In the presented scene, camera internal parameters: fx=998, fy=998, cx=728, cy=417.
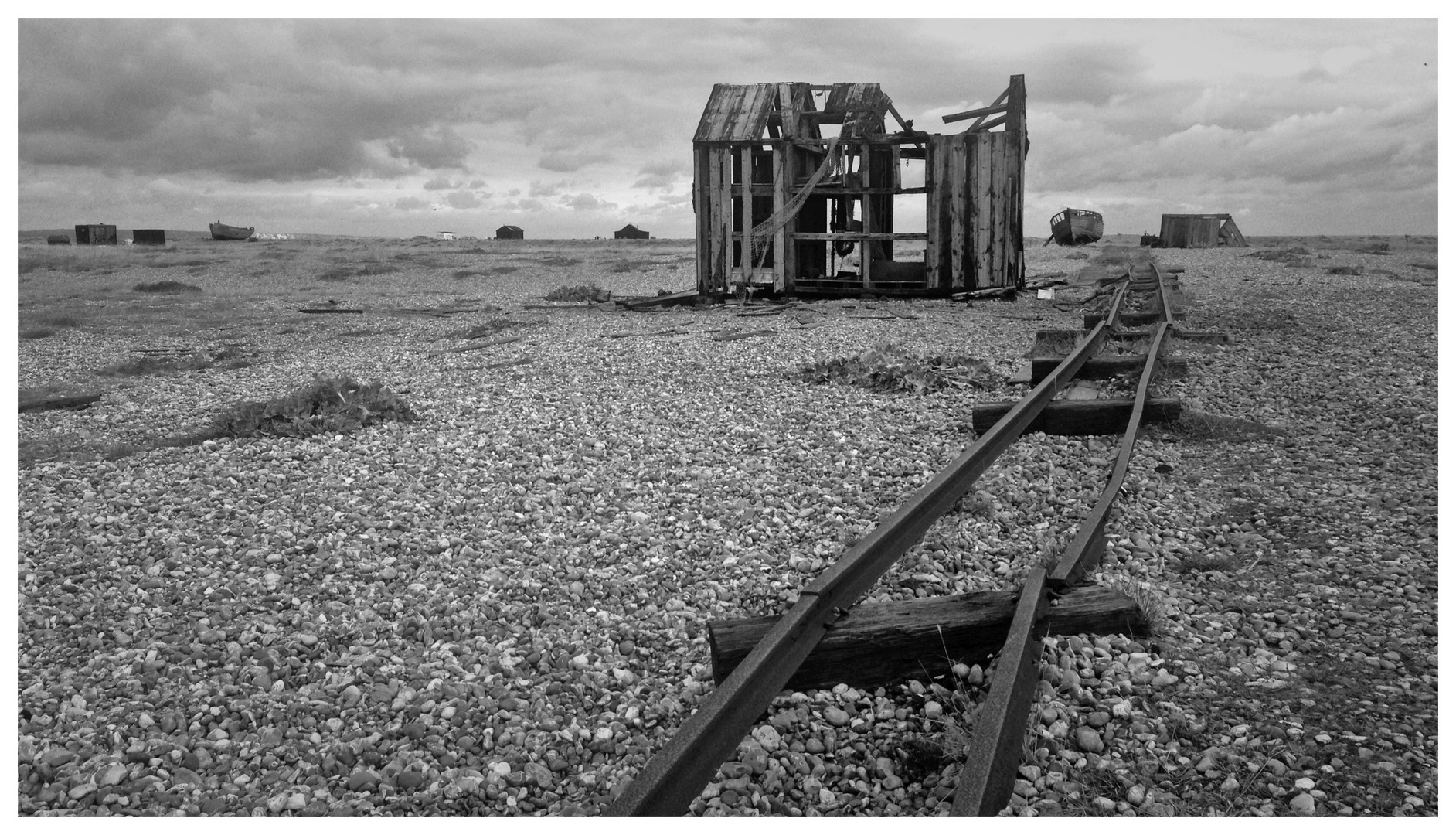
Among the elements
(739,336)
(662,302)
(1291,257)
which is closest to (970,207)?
(662,302)

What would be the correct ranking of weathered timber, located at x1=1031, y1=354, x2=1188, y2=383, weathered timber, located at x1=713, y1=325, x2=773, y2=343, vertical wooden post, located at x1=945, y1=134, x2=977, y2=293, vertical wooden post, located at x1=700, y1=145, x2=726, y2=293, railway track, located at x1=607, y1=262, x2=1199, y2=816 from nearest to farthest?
railway track, located at x1=607, y1=262, x2=1199, y2=816 → weathered timber, located at x1=1031, y1=354, x2=1188, y2=383 → weathered timber, located at x1=713, y1=325, x2=773, y2=343 → vertical wooden post, located at x1=945, y1=134, x2=977, y2=293 → vertical wooden post, located at x1=700, y1=145, x2=726, y2=293

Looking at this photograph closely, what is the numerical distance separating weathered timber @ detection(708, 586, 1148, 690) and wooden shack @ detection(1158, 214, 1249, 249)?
150ft

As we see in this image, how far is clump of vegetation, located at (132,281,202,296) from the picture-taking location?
27266mm

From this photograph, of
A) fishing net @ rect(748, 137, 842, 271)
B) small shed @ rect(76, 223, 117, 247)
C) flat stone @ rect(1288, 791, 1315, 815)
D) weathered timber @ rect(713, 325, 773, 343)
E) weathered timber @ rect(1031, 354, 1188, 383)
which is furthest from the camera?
small shed @ rect(76, 223, 117, 247)

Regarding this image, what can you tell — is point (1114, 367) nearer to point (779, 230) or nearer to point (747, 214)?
point (779, 230)

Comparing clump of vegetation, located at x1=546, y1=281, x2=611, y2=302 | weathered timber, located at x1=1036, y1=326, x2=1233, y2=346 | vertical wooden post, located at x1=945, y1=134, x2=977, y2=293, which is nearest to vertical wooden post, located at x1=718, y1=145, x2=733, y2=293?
clump of vegetation, located at x1=546, y1=281, x2=611, y2=302

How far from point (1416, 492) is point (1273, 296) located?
527 inches

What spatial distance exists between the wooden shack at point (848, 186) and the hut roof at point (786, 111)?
25 millimetres

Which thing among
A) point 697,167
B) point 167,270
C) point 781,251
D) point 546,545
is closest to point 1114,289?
point 781,251

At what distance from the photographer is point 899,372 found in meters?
9.00

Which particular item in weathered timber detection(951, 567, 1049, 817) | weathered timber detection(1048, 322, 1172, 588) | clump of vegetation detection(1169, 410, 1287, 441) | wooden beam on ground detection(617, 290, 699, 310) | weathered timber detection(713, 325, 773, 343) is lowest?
weathered timber detection(951, 567, 1049, 817)

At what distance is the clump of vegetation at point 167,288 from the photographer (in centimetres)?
2727

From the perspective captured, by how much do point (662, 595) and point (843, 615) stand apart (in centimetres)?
109

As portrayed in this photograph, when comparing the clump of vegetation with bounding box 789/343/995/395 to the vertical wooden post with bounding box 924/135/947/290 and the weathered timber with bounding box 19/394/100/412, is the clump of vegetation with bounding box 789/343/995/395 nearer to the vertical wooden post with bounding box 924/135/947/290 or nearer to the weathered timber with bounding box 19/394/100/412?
the weathered timber with bounding box 19/394/100/412
